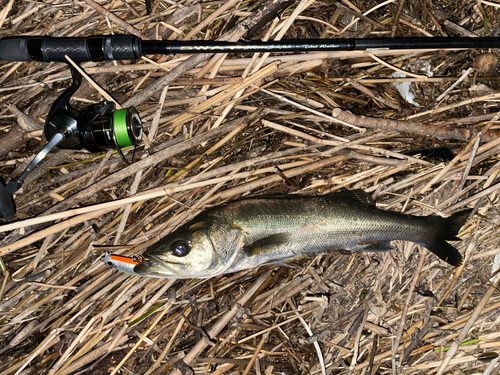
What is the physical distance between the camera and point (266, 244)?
107 inches

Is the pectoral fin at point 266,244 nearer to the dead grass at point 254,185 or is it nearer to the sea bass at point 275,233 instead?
the sea bass at point 275,233

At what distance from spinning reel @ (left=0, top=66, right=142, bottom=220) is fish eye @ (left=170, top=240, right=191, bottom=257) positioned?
806 mm

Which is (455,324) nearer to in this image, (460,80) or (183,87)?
(460,80)

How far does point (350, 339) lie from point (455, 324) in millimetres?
929

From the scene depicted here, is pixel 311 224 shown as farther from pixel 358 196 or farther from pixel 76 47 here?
pixel 76 47

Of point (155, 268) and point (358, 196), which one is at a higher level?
point (358, 196)

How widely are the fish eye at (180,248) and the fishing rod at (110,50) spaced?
2.67ft

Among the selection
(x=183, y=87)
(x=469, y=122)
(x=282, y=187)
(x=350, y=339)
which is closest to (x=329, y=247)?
(x=282, y=187)

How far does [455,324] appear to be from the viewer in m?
3.30

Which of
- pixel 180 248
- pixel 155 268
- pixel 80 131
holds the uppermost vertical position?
pixel 80 131

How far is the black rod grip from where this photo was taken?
270 cm

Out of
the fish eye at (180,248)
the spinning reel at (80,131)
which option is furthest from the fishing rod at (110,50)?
the fish eye at (180,248)

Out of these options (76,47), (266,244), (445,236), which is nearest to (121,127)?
(76,47)

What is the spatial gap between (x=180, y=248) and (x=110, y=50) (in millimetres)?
1512
